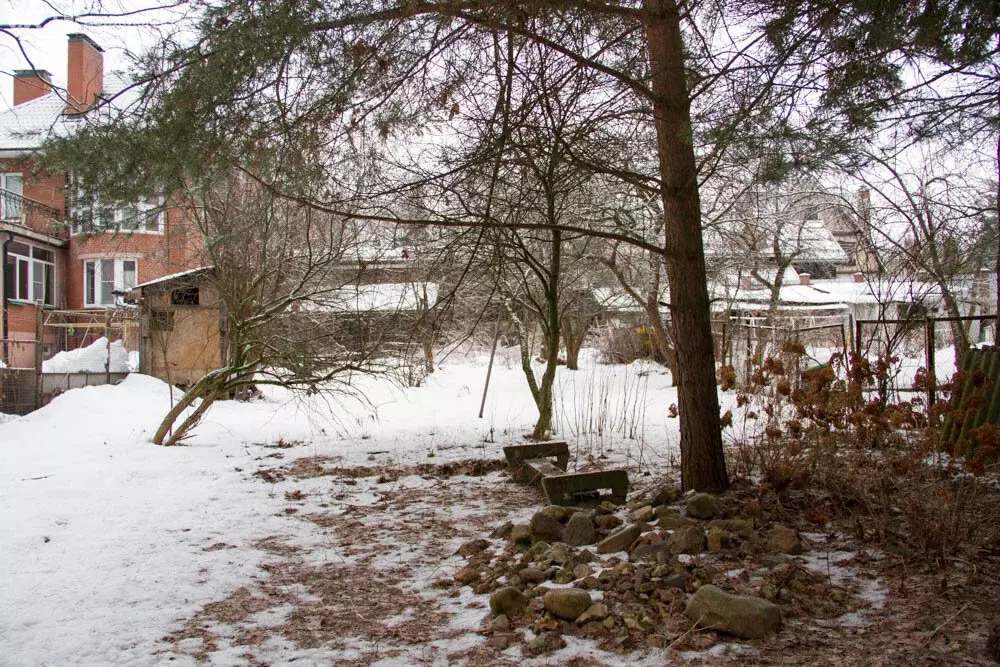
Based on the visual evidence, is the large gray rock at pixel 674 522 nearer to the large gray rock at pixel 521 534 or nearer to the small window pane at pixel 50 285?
the large gray rock at pixel 521 534

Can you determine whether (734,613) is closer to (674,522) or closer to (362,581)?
(674,522)

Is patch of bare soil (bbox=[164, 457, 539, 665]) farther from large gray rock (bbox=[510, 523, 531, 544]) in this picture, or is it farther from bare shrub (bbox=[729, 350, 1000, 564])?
bare shrub (bbox=[729, 350, 1000, 564])

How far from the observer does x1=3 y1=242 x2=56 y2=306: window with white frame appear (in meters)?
17.6

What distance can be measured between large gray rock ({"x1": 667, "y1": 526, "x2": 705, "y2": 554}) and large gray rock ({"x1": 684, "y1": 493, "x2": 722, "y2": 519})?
1.57 feet

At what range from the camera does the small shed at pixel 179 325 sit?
528 inches

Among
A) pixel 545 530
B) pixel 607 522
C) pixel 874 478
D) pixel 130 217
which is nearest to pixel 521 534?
pixel 545 530

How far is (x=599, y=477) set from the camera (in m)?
4.61

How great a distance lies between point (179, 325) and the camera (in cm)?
1438

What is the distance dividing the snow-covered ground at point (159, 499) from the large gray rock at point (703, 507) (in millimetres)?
1518

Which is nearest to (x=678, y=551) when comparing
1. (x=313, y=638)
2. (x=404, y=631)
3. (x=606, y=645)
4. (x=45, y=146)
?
(x=606, y=645)

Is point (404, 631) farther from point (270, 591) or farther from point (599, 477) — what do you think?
point (599, 477)

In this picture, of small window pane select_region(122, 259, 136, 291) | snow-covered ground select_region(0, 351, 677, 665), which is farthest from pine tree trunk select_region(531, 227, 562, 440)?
small window pane select_region(122, 259, 136, 291)

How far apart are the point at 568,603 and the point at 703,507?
149cm

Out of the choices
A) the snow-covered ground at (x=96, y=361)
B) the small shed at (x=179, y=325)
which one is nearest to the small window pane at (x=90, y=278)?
the snow-covered ground at (x=96, y=361)
